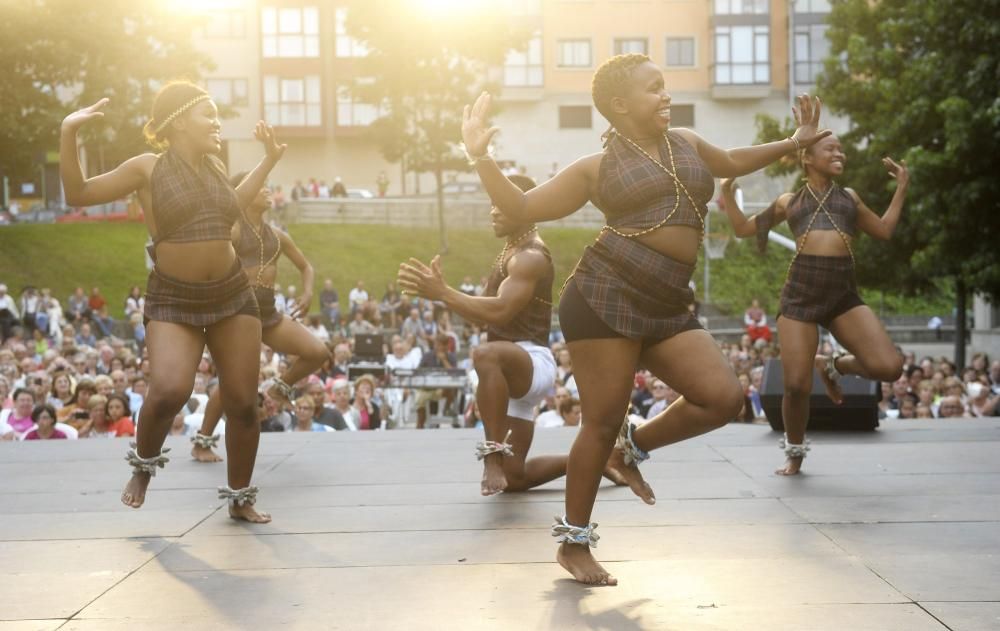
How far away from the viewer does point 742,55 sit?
53.9 m

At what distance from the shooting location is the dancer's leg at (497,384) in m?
6.61

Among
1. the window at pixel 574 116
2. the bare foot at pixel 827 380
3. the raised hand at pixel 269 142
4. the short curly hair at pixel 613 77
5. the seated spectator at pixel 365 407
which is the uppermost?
the window at pixel 574 116

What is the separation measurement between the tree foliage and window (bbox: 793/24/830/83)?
28897mm

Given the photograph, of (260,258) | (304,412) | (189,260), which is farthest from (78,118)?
(304,412)

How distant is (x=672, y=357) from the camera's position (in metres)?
4.94

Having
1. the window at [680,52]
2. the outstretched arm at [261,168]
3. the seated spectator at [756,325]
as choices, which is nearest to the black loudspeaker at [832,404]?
the outstretched arm at [261,168]

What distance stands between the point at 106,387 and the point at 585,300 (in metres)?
8.87

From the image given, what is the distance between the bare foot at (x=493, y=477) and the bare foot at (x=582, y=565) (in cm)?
165

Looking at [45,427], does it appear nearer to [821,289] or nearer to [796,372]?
[796,372]

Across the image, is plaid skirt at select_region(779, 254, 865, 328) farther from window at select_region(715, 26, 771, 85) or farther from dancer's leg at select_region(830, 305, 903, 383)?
window at select_region(715, 26, 771, 85)

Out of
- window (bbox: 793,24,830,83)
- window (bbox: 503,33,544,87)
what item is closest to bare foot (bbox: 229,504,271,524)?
window (bbox: 503,33,544,87)

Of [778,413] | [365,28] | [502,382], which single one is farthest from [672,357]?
[365,28]

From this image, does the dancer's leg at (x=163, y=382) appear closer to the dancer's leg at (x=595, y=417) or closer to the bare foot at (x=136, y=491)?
the bare foot at (x=136, y=491)

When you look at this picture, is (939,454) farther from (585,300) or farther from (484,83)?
(484,83)
